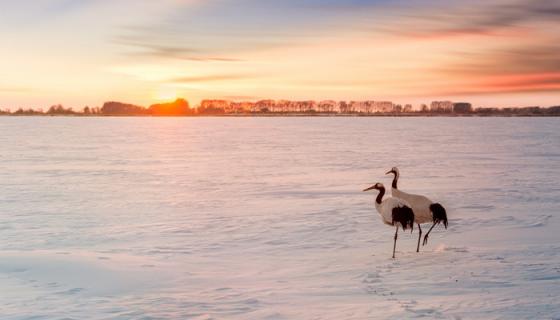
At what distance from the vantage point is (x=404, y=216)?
11742 millimetres

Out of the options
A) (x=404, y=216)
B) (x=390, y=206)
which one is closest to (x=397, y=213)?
(x=404, y=216)

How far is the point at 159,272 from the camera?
10.8 metres

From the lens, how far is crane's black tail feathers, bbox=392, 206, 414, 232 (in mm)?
11734

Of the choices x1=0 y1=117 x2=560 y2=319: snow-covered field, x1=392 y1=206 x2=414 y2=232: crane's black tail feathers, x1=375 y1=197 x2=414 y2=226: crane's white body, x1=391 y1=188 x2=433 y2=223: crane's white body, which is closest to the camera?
x1=0 y1=117 x2=560 y2=319: snow-covered field

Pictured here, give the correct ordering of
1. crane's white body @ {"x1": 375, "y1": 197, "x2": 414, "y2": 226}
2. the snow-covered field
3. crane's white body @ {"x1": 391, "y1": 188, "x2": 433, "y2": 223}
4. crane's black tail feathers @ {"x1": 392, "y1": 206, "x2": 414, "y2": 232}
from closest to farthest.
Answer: the snow-covered field
crane's black tail feathers @ {"x1": 392, "y1": 206, "x2": 414, "y2": 232}
crane's white body @ {"x1": 375, "y1": 197, "x2": 414, "y2": 226}
crane's white body @ {"x1": 391, "y1": 188, "x2": 433, "y2": 223}

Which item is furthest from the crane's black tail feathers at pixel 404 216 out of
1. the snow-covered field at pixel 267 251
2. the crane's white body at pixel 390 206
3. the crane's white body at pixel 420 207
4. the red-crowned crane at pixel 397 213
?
the snow-covered field at pixel 267 251

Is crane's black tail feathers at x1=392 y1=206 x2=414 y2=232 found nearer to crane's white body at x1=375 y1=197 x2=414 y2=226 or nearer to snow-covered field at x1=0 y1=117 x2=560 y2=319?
crane's white body at x1=375 y1=197 x2=414 y2=226

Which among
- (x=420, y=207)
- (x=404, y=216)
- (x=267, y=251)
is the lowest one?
(x=267, y=251)

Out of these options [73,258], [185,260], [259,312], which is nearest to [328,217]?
[185,260]

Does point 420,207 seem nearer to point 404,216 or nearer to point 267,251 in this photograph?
point 404,216

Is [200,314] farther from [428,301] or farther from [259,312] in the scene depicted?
[428,301]

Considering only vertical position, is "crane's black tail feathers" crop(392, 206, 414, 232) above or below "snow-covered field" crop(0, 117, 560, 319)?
above

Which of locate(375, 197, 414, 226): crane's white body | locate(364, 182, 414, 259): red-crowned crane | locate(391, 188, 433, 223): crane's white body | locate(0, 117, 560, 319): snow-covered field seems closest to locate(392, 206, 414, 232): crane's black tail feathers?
locate(364, 182, 414, 259): red-crowned crane

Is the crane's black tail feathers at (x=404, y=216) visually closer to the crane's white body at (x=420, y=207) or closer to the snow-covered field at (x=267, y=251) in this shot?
the crane's white body at (x=420, y=207)
